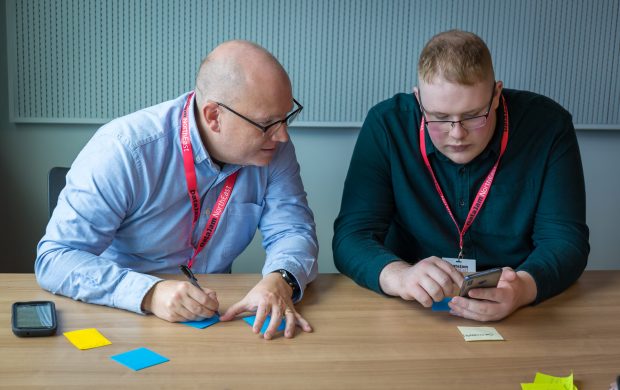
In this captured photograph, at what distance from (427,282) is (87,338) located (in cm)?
83

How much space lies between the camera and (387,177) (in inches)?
90.3

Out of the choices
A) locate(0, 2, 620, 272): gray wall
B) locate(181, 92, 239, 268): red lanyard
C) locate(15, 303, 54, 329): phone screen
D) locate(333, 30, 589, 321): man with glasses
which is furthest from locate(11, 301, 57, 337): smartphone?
locate(0, 2, 620, 272): gray wall

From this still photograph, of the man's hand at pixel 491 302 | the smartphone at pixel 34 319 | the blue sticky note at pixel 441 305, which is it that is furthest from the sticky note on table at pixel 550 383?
the smartphone at pixel 34 319

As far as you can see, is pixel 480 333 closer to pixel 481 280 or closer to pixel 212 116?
pixel 481 280

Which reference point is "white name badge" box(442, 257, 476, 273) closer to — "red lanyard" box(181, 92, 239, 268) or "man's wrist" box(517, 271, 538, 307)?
"man's wrist" box(517, 271, 538, 307)

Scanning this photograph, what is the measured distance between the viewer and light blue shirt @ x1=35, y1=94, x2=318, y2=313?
1785 mm

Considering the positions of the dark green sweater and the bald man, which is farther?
the dark green sweater

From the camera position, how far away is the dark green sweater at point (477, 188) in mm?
2186

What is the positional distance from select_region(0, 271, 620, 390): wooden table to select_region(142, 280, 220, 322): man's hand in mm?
27

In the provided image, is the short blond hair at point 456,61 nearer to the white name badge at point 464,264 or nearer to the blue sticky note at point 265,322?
the white name badge at point 464,264

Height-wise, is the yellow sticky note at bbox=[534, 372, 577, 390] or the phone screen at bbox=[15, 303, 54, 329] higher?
the phone screen at bbox=[15, 303, 54, 329]

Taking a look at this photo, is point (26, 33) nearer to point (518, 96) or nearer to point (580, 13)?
point (518, 96)

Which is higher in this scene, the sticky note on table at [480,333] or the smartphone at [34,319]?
the smartphone at [34,319]

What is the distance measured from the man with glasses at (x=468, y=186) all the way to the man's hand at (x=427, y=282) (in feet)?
0.54
